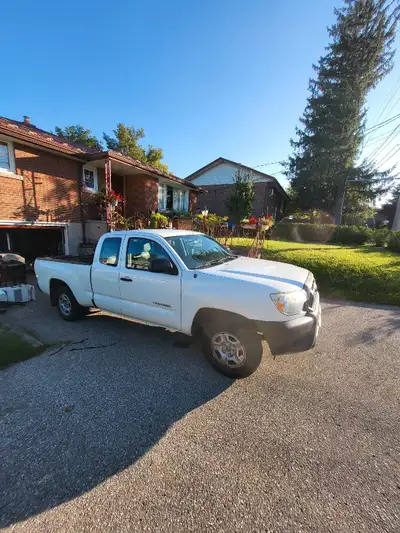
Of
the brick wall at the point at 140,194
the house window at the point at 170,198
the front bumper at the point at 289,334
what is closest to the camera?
the front bumper at the point at 289,334

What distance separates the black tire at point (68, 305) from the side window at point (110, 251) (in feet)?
4.05

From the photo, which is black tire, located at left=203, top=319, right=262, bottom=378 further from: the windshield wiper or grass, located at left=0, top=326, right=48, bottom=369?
grass, located at left=0, top=326, right=48, bottom=369

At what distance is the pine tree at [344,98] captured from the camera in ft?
74.8

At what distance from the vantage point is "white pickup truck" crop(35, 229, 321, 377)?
2.86 metres

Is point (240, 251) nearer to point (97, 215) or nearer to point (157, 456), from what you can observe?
point (97, 215)

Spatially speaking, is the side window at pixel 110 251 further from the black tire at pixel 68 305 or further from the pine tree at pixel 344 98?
the pine tree at pixel 344 98

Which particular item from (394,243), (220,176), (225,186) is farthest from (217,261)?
(220,176)

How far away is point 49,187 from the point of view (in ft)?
32.5

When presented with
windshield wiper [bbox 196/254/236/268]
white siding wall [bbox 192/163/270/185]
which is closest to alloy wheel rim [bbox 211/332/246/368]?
windshield wiper [bbox 196/254/236/268]

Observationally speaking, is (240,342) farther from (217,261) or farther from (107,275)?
(107,275)

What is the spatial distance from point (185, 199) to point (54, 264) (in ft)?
46.3

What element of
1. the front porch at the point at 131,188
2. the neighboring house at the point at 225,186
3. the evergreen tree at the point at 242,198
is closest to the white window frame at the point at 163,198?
the front porch at the point at 131,188

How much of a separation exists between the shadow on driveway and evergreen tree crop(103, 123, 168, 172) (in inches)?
1070

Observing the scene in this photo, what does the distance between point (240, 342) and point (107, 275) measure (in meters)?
2.50
